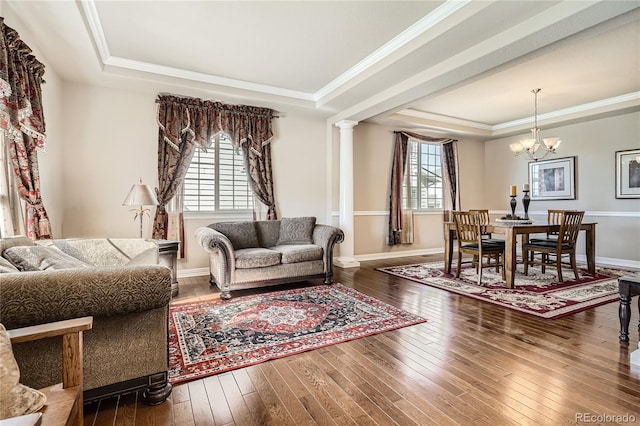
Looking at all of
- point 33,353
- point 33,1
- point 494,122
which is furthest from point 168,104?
point 494,122

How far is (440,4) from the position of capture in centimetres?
267

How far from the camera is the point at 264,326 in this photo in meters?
2.71

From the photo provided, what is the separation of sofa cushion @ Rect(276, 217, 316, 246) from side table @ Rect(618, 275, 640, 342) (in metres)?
3.24

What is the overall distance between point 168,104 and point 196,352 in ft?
11.3

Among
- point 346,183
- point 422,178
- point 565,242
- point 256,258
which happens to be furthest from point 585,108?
point 256,258

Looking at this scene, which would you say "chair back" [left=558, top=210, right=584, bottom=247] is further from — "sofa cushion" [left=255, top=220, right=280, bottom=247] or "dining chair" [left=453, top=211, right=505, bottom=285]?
"sofa cushion" [left=255, top=220, right=280, bottom=247]

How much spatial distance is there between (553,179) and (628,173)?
1.12 metres

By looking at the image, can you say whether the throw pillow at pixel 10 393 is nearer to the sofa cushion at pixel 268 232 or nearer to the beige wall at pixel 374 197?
the sofa cushion at pixel 268 232

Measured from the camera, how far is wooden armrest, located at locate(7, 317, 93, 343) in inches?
42.7

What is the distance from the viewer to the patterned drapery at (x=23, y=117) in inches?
86.6

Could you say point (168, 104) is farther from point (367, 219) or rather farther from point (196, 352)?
point (367, 219)

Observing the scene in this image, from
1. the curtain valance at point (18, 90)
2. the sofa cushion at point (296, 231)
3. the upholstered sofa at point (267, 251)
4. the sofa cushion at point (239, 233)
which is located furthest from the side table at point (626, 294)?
the curtain valance at point (18, 90)

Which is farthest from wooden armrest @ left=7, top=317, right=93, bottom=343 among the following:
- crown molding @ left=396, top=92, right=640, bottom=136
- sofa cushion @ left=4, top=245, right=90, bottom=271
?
crown molding @ left=396, top=92, right=640, bottom=136

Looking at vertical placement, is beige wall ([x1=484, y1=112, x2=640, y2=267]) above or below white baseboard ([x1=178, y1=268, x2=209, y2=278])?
above
